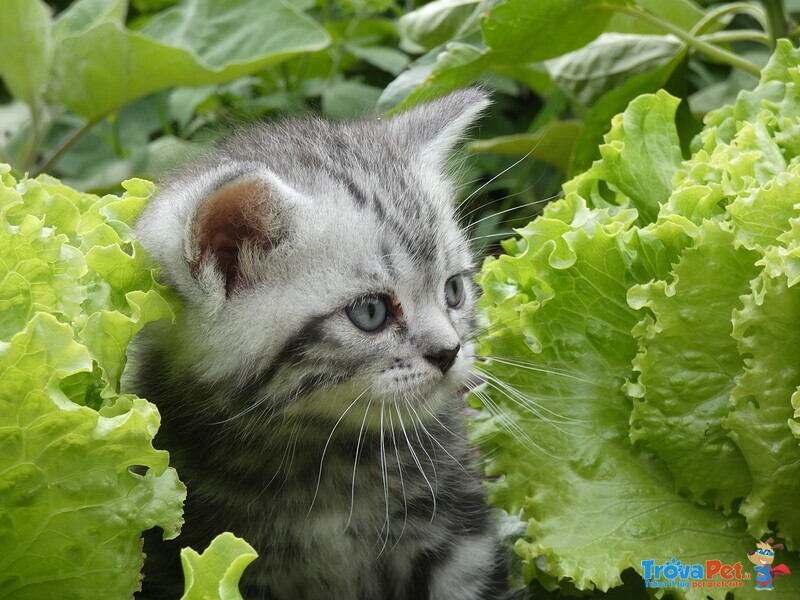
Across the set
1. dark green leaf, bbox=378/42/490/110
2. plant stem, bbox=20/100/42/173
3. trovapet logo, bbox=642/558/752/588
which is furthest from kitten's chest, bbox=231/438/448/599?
plant stem, bbox=20/100/42/173

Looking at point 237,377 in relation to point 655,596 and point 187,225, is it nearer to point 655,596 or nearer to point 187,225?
point 187,225

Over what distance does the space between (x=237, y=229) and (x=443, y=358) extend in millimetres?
348

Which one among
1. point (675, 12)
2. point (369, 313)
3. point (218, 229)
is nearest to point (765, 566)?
point (369, 313)

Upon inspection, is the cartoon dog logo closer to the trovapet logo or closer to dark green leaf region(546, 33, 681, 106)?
the trovapet logo

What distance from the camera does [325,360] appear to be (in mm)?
1455

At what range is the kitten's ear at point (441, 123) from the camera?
1.76m

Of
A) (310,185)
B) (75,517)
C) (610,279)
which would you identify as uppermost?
(310,185)

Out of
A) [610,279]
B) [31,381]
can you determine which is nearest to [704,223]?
[610,279]

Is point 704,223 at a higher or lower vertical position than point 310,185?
lower

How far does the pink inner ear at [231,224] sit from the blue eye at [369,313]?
0.51 ft

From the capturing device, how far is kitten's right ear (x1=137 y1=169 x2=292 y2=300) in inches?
54.2

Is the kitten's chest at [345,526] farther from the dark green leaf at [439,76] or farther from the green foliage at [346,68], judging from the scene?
the dark green leaf at [439,76]

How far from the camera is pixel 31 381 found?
120cm

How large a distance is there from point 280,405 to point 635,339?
23.8 inches
